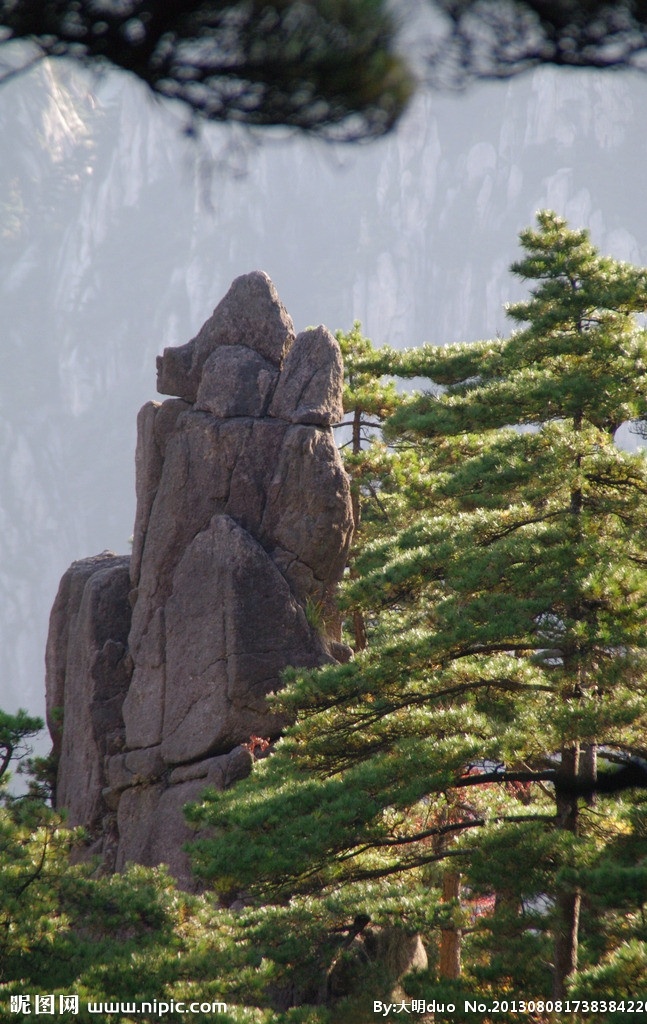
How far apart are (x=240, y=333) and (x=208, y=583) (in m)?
3.98

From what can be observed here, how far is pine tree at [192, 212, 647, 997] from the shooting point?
6.66 m

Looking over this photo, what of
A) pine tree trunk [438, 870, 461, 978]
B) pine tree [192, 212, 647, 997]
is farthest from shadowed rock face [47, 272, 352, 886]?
pine tree [192, 212, 647, 997]

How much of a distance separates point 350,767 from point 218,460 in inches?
252

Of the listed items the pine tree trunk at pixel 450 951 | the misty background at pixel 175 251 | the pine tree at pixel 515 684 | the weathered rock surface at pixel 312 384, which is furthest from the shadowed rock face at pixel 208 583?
the misty background at pixel 175 251

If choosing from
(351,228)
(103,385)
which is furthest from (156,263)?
(351,228)

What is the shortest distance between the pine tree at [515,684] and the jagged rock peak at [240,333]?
626 centimetres

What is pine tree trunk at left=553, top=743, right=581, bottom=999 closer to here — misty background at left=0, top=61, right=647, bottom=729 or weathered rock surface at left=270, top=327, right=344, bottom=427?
weathered rock surface at left=270, top=327, right=344, bottom=427

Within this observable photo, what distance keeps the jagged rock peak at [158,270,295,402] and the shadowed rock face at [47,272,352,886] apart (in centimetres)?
2

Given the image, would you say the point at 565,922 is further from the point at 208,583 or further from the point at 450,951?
the point at 208,583

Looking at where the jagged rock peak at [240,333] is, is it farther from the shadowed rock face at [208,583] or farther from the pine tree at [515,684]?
the pine tree at [515,684]

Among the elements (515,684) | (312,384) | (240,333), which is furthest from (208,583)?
(515,684)

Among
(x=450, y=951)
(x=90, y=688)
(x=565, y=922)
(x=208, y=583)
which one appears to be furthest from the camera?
(x=90, y=688)

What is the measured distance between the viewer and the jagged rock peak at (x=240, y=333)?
14438mm

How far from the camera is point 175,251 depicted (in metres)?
120
